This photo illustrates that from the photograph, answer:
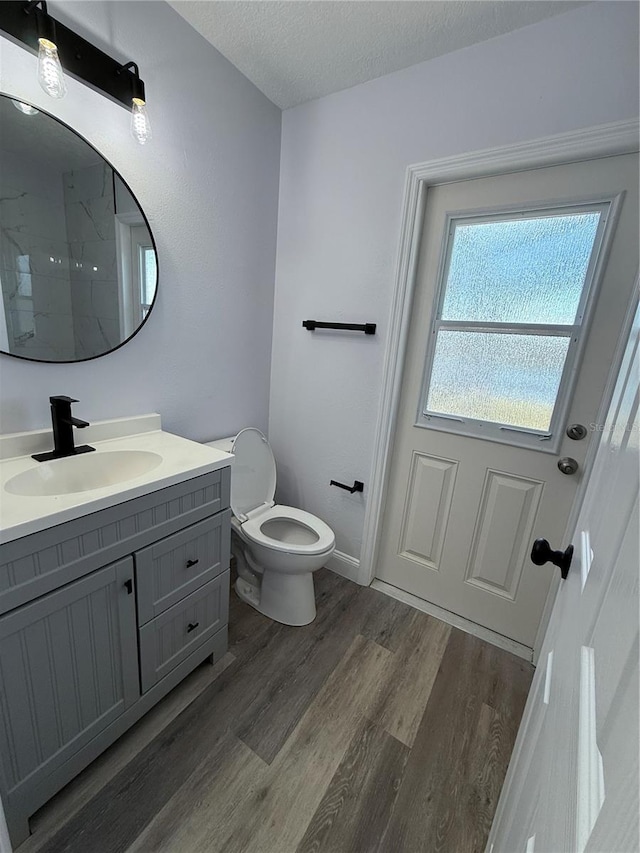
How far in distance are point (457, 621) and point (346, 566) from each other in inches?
24.1

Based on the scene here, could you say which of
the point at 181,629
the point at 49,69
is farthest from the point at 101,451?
the point at 49,69

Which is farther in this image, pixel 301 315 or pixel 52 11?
pixel 301 315

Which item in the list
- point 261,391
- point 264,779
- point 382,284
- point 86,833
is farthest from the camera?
point 261,391

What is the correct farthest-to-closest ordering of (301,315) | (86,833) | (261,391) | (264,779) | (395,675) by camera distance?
(261,391)
(301,315)
(395,675)
(264,779)
(86,833)

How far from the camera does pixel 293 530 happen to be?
189 centimetres

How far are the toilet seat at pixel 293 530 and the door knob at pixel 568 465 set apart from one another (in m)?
0.98

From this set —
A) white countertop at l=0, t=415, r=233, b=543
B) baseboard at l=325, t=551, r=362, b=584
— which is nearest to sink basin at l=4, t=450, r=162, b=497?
white countertop at l=0, t=415, r=233, b=543

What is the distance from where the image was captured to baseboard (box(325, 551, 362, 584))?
2.03 metres

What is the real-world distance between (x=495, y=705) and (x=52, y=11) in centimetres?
271

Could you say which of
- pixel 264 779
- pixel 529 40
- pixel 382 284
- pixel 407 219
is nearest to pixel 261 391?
pixel 382 284

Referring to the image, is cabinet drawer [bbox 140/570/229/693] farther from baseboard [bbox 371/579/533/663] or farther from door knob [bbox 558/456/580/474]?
door knob [bbox 558/456/580/474]

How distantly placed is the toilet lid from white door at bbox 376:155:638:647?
0.66 m

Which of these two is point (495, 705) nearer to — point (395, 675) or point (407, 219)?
point (395, 675)

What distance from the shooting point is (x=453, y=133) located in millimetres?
1428
